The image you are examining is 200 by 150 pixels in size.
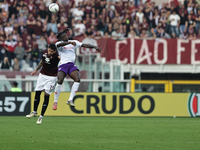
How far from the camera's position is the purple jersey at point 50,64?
36.9 feet

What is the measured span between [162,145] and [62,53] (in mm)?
4394

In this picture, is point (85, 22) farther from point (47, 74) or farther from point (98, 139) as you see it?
point (98, 139)

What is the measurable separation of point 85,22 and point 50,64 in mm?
10372

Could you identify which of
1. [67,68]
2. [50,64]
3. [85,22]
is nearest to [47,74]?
[50,64]

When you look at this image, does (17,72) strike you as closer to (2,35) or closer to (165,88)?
(2,35)

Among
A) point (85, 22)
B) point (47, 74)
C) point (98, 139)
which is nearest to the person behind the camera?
point (98, 139)

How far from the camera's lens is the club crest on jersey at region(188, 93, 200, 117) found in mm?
16906

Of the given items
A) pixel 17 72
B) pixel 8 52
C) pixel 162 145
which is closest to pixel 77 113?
pixel 17 72

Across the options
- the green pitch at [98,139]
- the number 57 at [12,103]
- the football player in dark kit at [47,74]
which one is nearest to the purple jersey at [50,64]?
the football player in dark kit at [47,74]

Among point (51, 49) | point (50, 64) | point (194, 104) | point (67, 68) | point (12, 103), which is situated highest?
point (51, 49)

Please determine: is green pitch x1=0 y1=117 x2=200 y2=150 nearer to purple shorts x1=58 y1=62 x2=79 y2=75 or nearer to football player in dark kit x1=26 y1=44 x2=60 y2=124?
football player in dark kit x1=26 y1=44 x2=60 y2=124

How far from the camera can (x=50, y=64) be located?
37.4 ft

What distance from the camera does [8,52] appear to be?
18984 millimetres

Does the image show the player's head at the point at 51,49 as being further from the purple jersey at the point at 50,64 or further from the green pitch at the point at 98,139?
the green pitch at the point at 98,139
